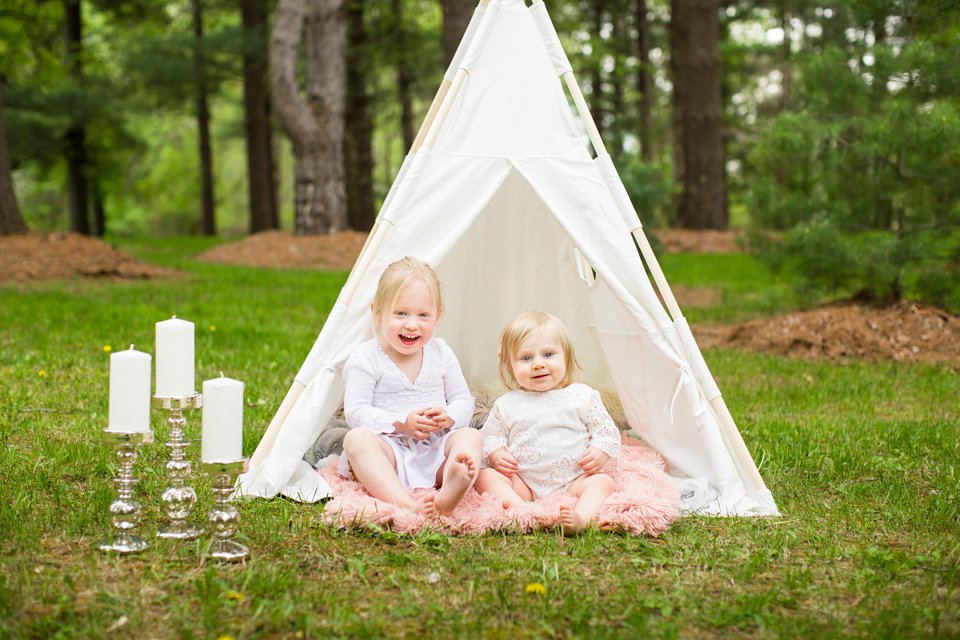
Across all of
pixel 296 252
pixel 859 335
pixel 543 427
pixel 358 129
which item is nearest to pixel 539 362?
pixel 543 427

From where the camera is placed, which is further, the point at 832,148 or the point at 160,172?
the point at 160,172

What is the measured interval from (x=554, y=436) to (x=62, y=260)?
828 centimetres

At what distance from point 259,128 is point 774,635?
17717 mm

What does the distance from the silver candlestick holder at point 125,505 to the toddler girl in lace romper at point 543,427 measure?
1288mm

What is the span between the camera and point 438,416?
141 inches

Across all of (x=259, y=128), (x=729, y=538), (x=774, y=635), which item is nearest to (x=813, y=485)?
(x=729, y=538)

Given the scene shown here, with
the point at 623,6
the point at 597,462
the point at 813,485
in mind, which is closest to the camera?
the point at 597,462

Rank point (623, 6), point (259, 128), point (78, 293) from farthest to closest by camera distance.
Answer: point (623, 6) < point (259, 128) < point (78, 293)

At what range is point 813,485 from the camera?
3891mm

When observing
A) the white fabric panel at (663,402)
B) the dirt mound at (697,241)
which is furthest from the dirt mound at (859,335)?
the dirt mound at (697,241)

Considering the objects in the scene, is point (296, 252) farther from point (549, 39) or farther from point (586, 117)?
point (586, 117)

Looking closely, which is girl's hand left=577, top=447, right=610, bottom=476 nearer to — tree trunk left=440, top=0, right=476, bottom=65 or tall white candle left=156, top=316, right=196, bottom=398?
tall white candle left=156, top=316, right=196, bottom=398

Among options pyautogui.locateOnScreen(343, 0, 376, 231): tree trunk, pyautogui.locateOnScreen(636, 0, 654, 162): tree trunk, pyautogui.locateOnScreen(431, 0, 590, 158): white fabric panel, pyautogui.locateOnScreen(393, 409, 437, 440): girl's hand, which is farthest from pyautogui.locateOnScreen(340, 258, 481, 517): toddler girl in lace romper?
pyautogui.locateOnScreen(636, 0, 654, 162): tree trunk

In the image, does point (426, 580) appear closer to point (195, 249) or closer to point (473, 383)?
point (473, 383)
